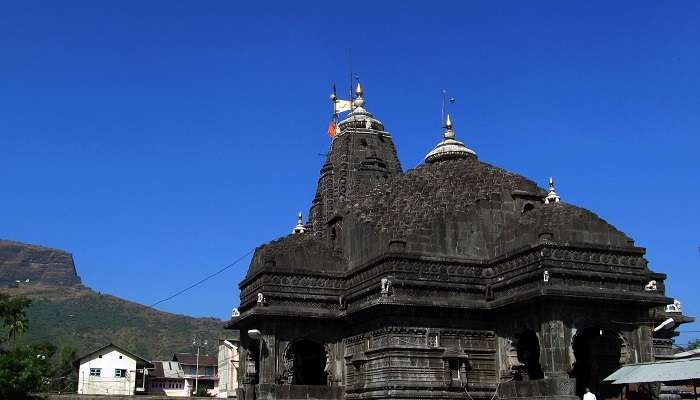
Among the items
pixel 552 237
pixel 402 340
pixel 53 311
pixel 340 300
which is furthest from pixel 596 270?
pixel 53 311

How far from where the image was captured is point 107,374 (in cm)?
6475

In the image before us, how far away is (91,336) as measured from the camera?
127m

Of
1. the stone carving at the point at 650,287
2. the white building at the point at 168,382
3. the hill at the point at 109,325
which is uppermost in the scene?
the hill at the point at 109,325

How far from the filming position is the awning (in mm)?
20906

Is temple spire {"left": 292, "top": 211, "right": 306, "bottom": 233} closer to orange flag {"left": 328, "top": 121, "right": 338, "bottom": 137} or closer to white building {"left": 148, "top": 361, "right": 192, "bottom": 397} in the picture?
orange flag {"left": 328, "top": 121, "right": 338, "bottom": 137}

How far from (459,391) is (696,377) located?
885 centimetres

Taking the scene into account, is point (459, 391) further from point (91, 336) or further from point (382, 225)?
point (91, 336)

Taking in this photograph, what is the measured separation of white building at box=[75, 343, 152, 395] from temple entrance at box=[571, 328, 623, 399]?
46598 millimetres

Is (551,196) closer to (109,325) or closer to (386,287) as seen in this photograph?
(386,287)

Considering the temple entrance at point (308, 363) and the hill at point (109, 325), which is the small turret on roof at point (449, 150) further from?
the hill at point (109, 325)

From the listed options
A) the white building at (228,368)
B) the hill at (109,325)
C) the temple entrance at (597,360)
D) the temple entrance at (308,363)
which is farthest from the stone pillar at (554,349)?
the hill at (109,325)

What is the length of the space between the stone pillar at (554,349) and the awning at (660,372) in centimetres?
155

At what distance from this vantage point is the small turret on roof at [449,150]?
36500 millimetres

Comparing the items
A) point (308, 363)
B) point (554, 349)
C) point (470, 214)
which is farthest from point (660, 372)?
point (308, 363)
